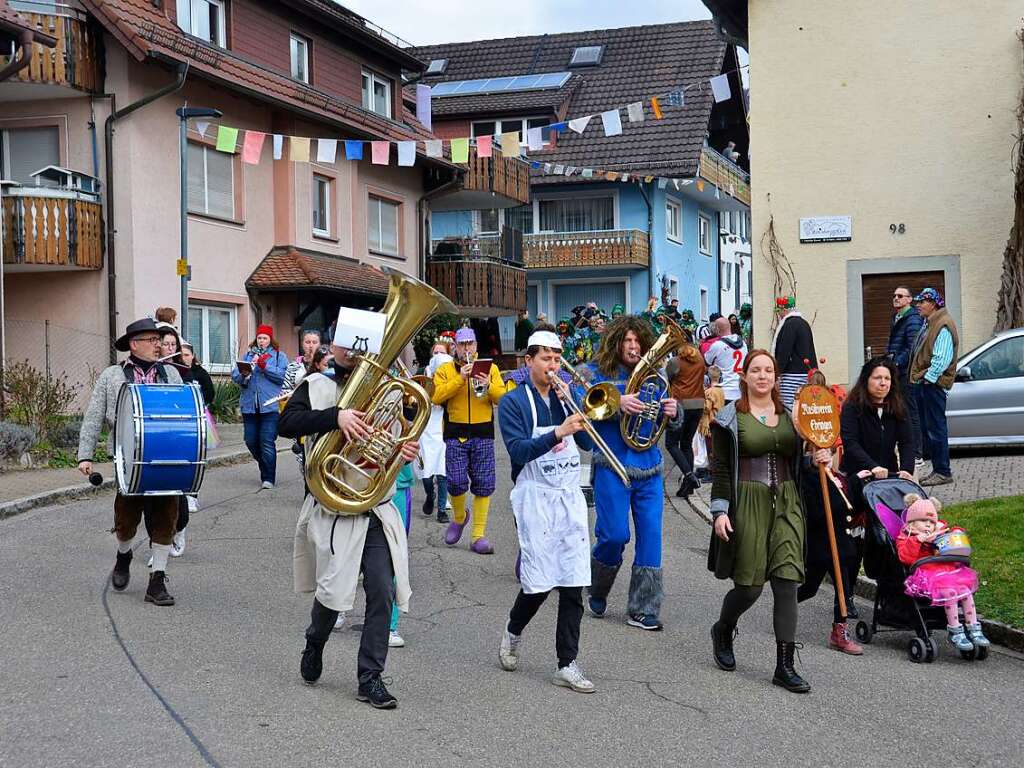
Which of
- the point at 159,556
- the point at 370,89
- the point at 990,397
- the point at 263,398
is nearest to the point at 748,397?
the point at 159,556

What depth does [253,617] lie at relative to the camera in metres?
7.89

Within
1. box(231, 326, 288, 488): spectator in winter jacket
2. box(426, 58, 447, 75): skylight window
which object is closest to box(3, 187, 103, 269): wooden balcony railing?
box(231, 326, 288, 488): spectator in winter jacket

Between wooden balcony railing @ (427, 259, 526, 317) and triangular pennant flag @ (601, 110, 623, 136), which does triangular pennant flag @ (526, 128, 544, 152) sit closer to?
triangular pennant flag @ (601, 110, 623, 136)

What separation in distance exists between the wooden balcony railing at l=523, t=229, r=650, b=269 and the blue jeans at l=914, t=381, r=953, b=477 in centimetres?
2898

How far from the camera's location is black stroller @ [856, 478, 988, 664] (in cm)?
719

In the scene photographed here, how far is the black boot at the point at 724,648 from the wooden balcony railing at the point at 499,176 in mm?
26625

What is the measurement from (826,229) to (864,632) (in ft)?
40.4

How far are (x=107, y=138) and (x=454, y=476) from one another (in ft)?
45.3

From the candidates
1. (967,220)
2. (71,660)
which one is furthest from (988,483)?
(71,660)

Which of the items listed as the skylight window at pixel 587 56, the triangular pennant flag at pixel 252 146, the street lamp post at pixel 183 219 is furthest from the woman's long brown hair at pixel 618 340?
the skylight window at pixel 587 56

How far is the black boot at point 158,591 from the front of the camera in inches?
324

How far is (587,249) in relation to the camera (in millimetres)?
42188

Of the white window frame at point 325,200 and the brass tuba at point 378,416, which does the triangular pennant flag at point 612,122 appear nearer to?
the white window frame at point 325,200

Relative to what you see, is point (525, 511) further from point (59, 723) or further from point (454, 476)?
point (454, 476)
